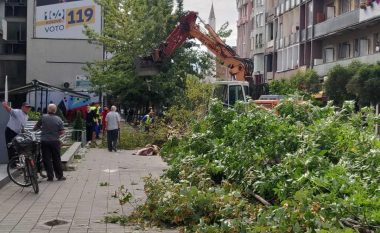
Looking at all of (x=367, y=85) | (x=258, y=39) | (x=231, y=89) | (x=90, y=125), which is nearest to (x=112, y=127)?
(x=90, y=125)

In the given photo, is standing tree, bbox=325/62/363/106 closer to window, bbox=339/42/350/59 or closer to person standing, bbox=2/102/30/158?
window, bbox=339/42/350/59

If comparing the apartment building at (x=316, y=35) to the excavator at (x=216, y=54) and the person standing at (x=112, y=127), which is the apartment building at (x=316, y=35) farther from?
the person standing at (x=112, y=127)

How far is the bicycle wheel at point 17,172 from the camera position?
1311 centimetres

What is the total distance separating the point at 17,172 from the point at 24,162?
1.30m

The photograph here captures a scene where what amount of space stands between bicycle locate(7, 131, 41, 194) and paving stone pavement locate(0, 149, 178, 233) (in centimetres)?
18

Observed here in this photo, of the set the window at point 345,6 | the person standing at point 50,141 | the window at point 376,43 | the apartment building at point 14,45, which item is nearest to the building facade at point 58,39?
the apartment building at point 14,45

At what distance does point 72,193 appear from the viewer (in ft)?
42.8

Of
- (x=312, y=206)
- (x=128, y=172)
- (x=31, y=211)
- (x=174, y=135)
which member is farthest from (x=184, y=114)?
(x=312, y=206)

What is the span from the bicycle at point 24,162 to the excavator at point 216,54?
15732 millimetres

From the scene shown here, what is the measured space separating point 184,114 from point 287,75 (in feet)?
127

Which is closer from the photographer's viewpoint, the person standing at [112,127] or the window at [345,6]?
the person standing at [112,127]

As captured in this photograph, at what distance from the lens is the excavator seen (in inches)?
1152

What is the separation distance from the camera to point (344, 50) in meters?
48.3

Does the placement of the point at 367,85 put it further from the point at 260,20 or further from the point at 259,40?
the point at 260,20
